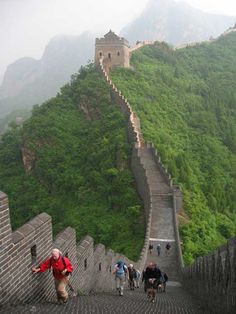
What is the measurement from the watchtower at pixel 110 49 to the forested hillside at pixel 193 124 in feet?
4.45

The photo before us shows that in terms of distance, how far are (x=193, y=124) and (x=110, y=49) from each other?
1151 cm

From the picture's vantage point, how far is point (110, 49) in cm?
5241

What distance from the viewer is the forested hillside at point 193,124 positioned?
31500 millimetres

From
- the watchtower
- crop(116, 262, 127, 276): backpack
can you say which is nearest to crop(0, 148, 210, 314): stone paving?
crop(116, 262, 127, 276): backpack

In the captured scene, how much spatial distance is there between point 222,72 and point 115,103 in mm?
31505

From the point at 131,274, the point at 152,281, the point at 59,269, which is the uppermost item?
the point at 59,269

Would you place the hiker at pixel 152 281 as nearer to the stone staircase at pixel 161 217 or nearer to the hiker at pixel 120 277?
the hiker at pixel 120 277

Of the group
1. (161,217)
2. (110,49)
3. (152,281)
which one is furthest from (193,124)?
(152,281)

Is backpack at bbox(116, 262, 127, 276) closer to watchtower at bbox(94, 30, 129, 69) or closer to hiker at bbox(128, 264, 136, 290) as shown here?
hiker at bbox(128, 264, 136, 290)

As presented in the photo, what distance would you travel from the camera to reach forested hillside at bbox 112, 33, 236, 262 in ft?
103

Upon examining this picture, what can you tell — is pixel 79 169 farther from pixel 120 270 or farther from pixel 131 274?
pixel 120 270

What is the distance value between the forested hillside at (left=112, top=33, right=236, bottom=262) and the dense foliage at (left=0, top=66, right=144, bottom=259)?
9.49ft

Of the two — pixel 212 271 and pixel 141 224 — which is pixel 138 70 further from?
pixel 212 271

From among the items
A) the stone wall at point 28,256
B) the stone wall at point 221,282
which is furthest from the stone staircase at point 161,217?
the stone wall at point 28,256
